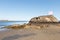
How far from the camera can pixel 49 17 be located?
60062 millimetres

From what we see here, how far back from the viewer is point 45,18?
58719 mm

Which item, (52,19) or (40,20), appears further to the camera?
(52,19)

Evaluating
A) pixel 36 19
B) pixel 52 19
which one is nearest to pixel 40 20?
pixel 36 19

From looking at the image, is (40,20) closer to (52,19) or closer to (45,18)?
(45,18)

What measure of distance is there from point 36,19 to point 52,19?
8.43m

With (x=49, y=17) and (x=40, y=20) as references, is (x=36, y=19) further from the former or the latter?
(x=49, y=17)

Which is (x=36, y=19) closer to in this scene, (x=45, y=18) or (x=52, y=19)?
(x=45, y=18)

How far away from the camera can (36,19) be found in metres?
58.3

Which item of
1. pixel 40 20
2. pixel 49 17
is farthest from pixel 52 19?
pixel 40 20

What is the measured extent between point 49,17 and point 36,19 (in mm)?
6690

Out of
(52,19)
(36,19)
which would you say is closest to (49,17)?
(52,19)

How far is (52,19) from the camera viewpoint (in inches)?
2400

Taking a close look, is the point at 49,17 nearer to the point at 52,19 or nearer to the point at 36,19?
the point at 52,19

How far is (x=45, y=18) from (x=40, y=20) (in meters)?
3.11
